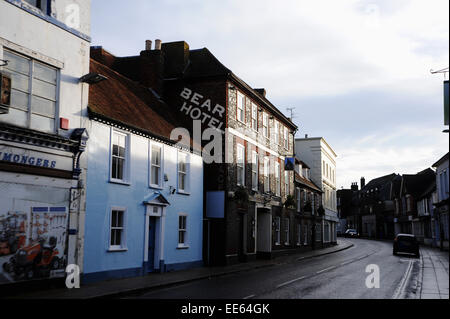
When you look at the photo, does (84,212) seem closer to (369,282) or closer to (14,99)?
(14,99)

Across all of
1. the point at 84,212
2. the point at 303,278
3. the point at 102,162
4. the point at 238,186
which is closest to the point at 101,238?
the point at 84,212

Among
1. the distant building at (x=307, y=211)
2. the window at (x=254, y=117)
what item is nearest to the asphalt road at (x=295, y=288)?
the window at (x=254, y=117)

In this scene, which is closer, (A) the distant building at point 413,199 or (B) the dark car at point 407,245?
(B) the dark car at point 407,245

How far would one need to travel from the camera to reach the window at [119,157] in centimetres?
1731

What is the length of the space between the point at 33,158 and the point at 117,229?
491 cm

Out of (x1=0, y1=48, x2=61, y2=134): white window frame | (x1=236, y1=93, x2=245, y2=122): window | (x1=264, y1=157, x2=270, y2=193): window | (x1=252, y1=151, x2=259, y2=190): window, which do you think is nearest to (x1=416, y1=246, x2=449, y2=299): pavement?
(x1=252, y1=151, x2=259, y2=190): window

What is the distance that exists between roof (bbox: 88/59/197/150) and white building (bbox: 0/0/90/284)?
1.48 m

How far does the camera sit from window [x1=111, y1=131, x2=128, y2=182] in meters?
17.3

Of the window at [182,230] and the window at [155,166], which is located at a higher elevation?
the window at [155,166]

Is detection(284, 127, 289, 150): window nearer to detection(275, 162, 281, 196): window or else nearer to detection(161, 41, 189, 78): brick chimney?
detection(275, 162, 281, 196): window

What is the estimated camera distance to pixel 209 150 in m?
25.2

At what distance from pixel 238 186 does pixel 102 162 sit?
1136 centimetres

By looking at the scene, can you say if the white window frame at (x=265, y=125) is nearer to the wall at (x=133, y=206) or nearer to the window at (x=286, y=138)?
the window at (x=286, y=138)

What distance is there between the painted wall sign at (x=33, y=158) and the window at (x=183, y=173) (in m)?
7.63
